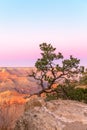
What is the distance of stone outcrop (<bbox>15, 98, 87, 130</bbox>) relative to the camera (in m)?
9.36

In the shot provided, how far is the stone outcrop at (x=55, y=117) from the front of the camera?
9.36 meters

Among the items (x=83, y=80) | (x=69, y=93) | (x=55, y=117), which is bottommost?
(x=55, y=117)

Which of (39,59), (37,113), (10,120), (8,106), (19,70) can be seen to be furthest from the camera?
(19,70)

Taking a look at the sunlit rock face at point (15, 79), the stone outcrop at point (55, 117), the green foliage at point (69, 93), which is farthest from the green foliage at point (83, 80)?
the sunlit rock face at point (15, 79)

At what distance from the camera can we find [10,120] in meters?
13.1

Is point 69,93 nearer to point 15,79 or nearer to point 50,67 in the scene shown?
point 50,67

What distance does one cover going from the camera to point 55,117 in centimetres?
962

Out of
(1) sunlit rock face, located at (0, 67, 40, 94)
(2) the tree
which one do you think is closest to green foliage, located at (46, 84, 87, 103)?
(2) the tree

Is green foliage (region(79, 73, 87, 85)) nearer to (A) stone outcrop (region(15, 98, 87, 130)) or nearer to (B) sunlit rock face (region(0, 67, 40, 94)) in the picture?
(A) stone outcrop (region(15, 98, 87, 130))

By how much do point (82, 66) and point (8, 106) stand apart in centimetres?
881

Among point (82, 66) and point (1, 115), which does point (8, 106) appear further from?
point (82, 66)

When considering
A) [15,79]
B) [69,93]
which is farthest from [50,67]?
[15,79]

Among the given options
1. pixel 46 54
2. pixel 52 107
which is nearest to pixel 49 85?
pixel 46 54

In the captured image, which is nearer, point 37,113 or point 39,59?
point 37,113
